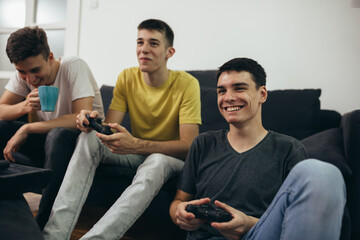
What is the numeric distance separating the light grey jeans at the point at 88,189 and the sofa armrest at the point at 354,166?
66cm

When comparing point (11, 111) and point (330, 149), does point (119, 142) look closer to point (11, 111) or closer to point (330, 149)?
point (11, 111)

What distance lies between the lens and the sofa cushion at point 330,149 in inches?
43.9

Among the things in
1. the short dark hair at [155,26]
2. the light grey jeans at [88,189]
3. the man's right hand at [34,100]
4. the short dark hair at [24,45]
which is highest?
the short dark hair at [155,26]

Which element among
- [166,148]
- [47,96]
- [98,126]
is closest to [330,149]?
[166,148]

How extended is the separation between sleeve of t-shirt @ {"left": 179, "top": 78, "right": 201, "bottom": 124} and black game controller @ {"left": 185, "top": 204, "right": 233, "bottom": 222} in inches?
25.0

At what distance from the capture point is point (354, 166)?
44.9 inches

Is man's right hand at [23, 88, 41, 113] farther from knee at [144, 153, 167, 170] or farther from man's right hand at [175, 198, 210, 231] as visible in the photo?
man's right hand at [175, 198, 210, 231]

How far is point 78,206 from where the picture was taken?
45.6 inches

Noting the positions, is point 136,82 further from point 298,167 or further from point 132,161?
point 298,167

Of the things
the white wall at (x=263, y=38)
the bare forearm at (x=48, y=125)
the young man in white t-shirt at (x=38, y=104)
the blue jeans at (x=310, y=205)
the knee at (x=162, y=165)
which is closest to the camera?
the blue jeans at (x=310, y=205)

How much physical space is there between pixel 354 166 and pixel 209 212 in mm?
622

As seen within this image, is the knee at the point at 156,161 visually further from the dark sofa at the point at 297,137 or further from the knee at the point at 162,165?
the dark sofa at the point at 297,137

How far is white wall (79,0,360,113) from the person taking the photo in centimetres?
203

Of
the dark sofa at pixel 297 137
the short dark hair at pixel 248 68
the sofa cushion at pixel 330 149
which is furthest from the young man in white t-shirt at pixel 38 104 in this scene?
the sofa cushion at pixel 330 149
